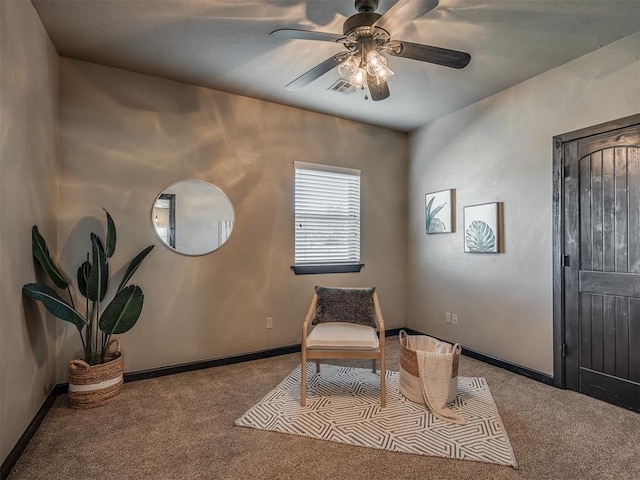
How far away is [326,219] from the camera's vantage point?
3.91 metres

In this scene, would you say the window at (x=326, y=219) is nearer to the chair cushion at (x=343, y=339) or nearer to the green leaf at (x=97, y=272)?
the chair cushion at (x=343, y=339)

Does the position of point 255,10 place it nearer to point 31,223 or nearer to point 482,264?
point 31,223

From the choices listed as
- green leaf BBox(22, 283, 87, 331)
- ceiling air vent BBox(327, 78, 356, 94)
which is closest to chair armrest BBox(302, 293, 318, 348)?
green leaf BBox(22, 283, 87, 331)

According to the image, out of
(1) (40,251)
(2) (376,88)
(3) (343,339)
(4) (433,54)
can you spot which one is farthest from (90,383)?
(4) (433,54)

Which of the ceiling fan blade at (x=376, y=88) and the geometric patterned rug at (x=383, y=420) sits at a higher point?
the ceiling fan blade at (x=376, y=88)

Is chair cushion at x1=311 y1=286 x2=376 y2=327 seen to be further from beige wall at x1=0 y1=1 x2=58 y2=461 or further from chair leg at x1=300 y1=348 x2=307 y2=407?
beige wall at x1=0 y1=1 x2=58 y2=461

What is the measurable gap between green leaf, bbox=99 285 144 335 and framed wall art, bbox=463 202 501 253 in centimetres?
304

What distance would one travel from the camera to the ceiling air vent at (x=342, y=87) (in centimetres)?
305

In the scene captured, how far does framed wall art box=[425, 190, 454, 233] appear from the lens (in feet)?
12.4

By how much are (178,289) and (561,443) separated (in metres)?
2.97

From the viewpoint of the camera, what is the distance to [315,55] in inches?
104

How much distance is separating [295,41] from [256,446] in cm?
261

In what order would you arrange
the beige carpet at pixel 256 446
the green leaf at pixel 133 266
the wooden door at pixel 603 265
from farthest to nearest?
1. the green leaf at pixel 133 266
2. the wooden door at pixel 603 265
3. the beige carpet at pixel 256 446

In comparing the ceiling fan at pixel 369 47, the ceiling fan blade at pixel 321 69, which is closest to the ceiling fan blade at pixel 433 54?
the ceiling fan at pixel 369 47
